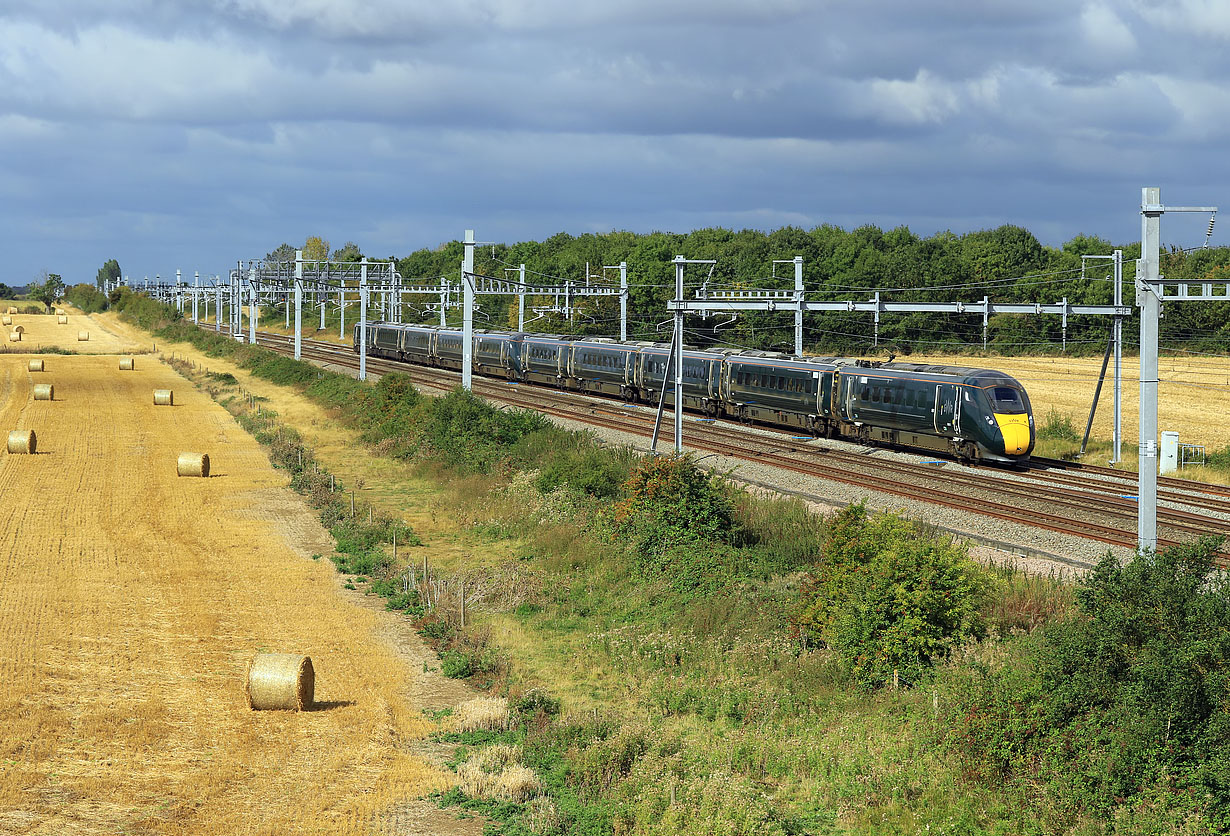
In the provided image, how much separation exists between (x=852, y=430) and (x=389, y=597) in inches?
972

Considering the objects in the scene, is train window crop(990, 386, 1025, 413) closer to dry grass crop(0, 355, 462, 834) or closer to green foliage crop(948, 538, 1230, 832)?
dry grass crop(0, 355, 462, 834)

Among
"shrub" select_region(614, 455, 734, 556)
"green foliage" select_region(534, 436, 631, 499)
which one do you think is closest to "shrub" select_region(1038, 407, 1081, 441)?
"green foliage" select_region(534, 436, 631, 499)

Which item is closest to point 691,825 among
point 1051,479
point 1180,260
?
point 1051,479

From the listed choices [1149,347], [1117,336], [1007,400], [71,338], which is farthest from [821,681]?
[71,338]

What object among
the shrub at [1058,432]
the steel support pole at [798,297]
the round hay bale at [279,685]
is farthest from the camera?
the steel support pole at [798,297]

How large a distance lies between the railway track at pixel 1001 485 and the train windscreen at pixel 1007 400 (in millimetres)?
2087

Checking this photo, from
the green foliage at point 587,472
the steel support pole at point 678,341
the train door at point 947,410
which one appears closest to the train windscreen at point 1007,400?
the train door at point 947,410

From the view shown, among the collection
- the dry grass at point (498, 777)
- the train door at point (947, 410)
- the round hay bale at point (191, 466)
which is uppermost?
the train door at point (947, 410)

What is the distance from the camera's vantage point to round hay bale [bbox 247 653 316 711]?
57.9ft

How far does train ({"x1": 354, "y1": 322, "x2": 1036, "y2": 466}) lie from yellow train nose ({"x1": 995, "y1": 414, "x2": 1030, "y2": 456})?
0.11ft

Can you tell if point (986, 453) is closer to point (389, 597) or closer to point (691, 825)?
point (389, 597)

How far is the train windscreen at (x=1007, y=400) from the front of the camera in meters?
37.7

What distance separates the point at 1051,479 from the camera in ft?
121

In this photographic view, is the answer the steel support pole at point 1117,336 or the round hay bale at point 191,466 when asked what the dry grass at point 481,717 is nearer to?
the round hay bale at point 191,466
